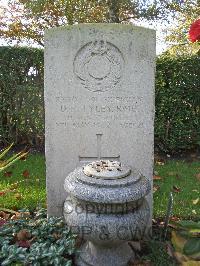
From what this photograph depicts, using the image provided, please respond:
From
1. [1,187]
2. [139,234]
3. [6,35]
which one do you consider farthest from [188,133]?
[6,35]

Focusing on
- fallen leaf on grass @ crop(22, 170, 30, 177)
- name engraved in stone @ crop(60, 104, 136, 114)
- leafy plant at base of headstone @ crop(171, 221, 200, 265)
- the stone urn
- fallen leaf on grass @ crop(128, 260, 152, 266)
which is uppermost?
name engraved in stone @ crop(60, 104, 136, 114)

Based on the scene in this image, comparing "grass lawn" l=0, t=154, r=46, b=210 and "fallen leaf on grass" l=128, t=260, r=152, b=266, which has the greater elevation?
"grass lawn" l=0, t=154, r=46, b=210

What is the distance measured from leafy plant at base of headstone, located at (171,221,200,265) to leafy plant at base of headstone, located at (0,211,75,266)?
0.83m

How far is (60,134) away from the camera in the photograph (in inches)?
139

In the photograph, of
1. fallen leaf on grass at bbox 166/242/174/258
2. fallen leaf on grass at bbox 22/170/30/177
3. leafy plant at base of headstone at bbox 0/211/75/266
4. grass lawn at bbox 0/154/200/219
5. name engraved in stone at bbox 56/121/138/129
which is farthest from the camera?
fallen leaf on grass at bbox 22/170/30/177

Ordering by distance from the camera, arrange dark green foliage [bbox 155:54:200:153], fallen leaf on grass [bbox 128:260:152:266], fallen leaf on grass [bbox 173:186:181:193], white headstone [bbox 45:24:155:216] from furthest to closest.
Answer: dark green foliage [bbox 155:54:200:153] → fallen leaf on grass [bbox 173:186:181:193] → white headstone [bbox 45:24:155:216] → fallen leaf on grass [bbox 128:260:152:266]

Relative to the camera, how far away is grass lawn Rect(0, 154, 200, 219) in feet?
13.9

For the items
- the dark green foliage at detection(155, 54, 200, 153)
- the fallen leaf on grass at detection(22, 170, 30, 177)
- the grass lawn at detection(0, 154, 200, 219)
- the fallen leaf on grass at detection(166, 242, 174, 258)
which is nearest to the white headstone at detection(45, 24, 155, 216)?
the fallen leaf on grass at detection(166, 242, 174, 258)

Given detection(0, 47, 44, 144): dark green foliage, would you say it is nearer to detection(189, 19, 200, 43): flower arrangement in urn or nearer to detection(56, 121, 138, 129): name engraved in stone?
detection(56, 121, 138, 129): name engraved in stone

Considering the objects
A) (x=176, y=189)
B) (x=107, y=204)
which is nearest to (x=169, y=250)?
(x=107, y=204)

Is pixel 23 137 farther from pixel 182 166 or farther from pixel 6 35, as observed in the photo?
pixel 6 35

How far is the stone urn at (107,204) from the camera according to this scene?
264cm

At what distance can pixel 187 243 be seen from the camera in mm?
2918

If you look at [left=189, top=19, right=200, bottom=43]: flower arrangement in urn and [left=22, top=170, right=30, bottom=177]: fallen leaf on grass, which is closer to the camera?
[left=189, top=19, right=200, bottom=43]: flower arrangement in urn
